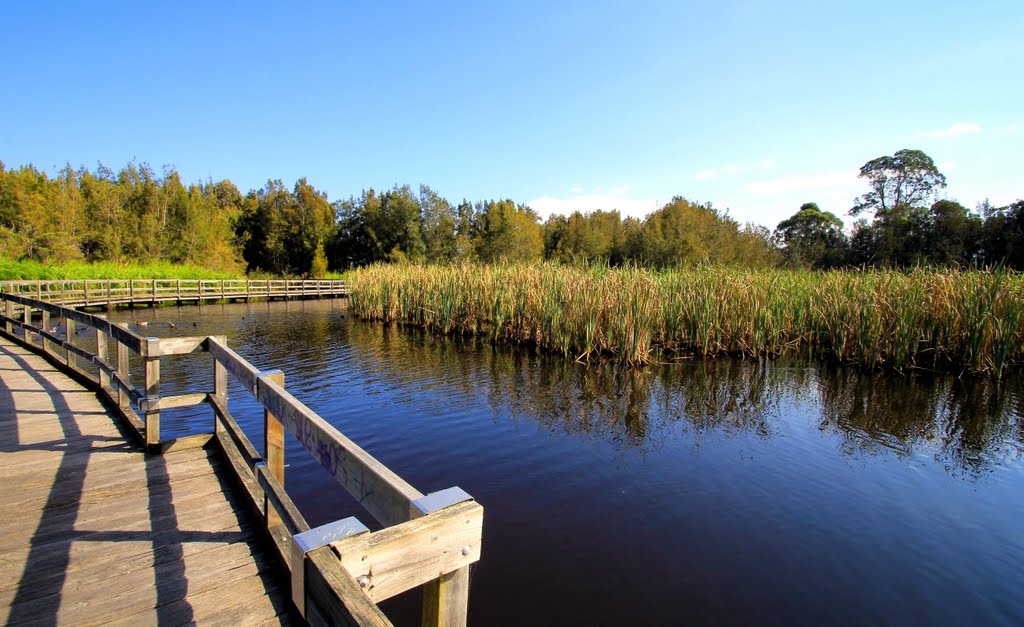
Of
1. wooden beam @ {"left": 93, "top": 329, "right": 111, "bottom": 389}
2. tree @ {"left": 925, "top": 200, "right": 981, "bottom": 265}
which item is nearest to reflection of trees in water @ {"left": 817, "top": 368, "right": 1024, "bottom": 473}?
wooden beam @ {"left": 93, "top": 329, "right": 111, "bottom": 389}

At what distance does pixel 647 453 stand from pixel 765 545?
6.47 ft

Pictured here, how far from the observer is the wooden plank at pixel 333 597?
1.12 metres

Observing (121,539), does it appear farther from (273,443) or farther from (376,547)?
(376,547)

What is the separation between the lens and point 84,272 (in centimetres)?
2430

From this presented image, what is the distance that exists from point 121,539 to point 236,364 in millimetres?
1110

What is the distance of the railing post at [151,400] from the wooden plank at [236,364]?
1.29 ft

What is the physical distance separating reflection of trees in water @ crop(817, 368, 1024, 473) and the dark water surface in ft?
0.13

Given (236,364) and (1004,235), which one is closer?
(236,364)

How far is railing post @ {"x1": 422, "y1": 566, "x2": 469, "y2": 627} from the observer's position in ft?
4.68

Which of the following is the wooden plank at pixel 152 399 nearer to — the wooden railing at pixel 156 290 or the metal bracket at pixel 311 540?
the metal bracket at pixel 311 540

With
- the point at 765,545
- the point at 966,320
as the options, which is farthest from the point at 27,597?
the point at 966,320

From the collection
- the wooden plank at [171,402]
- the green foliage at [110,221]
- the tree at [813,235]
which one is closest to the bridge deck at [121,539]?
the wooden plank at [171,402]

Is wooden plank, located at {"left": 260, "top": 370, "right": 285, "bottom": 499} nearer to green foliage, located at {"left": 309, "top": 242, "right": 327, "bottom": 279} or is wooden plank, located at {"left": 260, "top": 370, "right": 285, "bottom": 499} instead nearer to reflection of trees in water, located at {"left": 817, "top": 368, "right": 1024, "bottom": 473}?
reflection of trees in water, located at {"left": 817, "top": 368, "right": 1024, "bottom": 473}

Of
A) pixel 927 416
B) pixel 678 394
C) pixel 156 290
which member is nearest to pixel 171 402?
pixel 678 394
